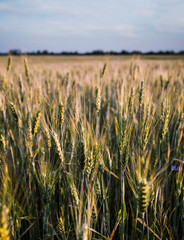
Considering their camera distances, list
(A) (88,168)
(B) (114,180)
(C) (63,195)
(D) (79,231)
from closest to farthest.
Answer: (D) (79,231), (A) (88,168), (C) (63,195), (B) (114,180)

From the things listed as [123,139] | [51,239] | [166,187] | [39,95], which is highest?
[39,95]

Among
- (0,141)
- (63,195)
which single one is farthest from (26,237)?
(0,141)

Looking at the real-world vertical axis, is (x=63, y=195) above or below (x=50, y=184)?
below

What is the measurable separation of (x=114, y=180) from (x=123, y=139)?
0.75 m

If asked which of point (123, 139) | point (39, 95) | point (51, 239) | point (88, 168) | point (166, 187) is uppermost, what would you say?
point (39, 95)

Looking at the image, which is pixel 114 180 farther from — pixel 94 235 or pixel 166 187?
pixel 94 235

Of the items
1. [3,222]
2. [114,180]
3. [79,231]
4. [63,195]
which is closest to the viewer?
[3,222]

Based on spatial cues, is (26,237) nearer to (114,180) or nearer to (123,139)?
(114,180)

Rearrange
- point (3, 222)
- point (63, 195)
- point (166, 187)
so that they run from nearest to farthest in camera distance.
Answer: point (3, 222)
point (63, 195)
point (166, 187)

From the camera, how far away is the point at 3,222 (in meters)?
0.54

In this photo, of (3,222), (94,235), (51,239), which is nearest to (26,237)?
(51,239)

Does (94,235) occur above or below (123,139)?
below

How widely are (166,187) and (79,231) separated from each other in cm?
97

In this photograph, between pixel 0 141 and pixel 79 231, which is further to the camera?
pixel 0 141
